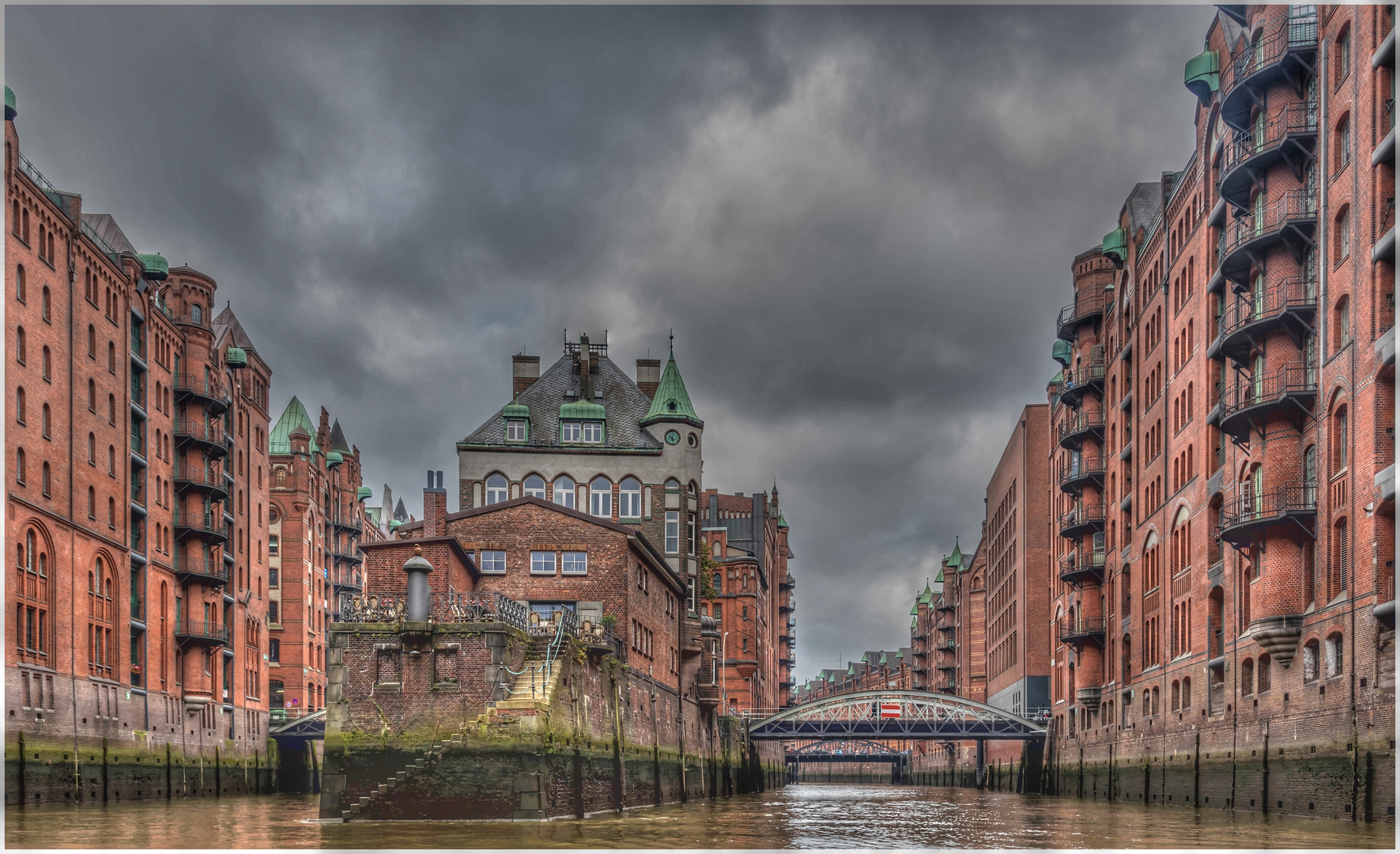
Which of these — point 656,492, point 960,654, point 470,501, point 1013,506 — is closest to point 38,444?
point 470,501

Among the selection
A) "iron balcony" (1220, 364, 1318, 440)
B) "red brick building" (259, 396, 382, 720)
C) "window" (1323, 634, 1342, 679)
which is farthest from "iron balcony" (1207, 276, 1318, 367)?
"red brick building" (259, 396, 382, 720)

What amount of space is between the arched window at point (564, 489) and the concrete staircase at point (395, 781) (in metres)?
40.6

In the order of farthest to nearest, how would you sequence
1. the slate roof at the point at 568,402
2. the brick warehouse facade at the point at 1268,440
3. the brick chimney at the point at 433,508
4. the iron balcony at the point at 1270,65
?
the slate roof at the point at 568,402
the brick chimney at the point at 433,508
the iron balcony at the point at 1270,65
the brick warehouse facade at the point at 1268,440

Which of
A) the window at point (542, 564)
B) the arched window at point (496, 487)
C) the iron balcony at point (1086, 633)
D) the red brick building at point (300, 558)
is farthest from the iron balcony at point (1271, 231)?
the red brick building at point (300, 558)

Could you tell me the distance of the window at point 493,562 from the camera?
52.4 metres

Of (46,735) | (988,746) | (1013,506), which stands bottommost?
(988,746)

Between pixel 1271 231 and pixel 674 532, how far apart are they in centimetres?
4026

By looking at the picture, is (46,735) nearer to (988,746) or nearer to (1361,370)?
(1361,370)

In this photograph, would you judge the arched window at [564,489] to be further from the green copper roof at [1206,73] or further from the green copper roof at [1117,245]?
the green copper roof at [1206,73]

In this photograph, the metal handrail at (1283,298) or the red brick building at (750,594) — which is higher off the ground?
the metal handrail at (1283,298)

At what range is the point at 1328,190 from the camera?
37.8 metres

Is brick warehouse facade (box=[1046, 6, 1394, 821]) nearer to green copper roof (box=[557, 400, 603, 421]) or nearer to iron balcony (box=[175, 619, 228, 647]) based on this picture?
green copper roof (box=[557, 400, 603, 421])

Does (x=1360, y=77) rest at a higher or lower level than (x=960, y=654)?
higher

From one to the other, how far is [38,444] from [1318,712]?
42.0 metres
